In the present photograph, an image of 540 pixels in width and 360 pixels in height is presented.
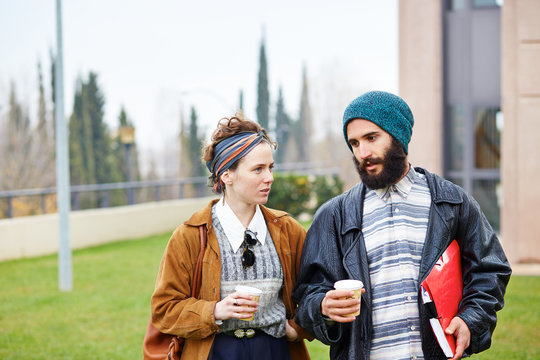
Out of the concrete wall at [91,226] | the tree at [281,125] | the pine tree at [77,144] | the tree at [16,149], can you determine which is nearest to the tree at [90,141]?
the pine tree at [77,144]

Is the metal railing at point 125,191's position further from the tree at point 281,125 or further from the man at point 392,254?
the tree at point 281,125

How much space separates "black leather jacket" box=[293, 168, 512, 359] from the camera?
280 centimetres

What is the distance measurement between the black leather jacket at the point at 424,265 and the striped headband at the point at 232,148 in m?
0.49

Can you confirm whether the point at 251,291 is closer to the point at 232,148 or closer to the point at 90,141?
the point at 232,148

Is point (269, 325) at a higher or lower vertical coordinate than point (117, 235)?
higher

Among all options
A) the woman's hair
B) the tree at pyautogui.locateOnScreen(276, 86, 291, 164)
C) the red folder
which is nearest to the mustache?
the red folder

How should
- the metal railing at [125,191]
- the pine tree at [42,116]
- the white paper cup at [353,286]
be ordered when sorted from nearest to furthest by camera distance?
the white paper cup at [353,286] < the metal railing at [125,191] < the pine tree at [42,116]

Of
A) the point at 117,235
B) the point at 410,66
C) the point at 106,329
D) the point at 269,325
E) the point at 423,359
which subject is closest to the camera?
the point at 423,359

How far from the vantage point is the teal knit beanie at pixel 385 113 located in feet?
9.40

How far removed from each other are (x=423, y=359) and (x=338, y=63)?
49.9 metres

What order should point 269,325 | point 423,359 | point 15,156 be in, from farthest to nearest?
point 15,156 → point 269,325 → point 423,359

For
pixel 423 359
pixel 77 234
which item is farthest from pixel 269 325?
pixel 77 234

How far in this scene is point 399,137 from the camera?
2891 millimetres

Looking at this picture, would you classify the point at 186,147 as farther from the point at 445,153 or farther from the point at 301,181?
the point at 445,153
